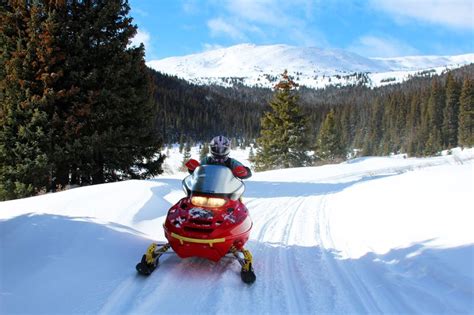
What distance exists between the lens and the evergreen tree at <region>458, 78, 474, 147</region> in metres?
62.6

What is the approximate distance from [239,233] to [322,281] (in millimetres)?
1326

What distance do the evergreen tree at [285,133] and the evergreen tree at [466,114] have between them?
42394mm

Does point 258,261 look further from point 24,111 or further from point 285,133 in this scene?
point 285,133

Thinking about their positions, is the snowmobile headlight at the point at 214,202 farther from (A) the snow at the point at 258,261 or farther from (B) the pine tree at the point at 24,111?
(B) the pine tree at the point at 24,111

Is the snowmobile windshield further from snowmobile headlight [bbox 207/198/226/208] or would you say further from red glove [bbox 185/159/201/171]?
red glove [bbox 185/159/201/171]

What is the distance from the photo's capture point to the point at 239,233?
5488 millimetres

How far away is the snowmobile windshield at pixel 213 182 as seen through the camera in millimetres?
5492

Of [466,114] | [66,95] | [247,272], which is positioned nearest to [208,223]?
[247,272]

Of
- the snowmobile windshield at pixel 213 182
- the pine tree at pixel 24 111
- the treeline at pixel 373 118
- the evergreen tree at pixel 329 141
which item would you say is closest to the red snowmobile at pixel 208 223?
the snowmobile windshield at pixel 213 182

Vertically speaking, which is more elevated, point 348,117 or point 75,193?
point 348,117

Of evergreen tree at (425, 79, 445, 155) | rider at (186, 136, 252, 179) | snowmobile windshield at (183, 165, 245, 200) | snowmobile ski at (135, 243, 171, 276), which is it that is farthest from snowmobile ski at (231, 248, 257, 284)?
evergreen tree at (425, 79, 445, 155)

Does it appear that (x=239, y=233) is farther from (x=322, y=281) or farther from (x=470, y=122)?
(x=470, y=122)

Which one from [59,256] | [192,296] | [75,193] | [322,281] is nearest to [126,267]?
[59,256]

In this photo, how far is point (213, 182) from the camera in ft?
18.2
